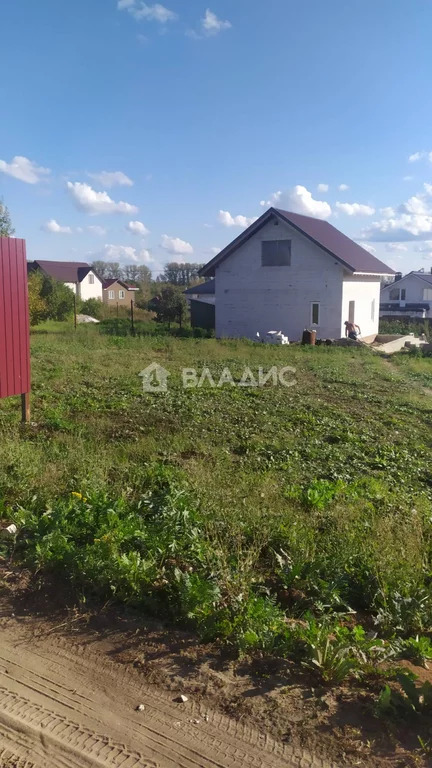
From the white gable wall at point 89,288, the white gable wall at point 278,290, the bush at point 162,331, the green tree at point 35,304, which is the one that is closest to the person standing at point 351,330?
the white gable wall at point 278,290

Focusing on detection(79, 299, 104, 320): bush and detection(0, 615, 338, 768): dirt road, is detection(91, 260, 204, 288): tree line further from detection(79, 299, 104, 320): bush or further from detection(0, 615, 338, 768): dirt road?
detection(0, 615, 338, 768): dirt road

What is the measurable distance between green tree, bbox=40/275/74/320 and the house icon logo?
73.7 ft

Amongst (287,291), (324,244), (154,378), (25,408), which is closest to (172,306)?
(287,291)

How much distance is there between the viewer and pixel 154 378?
43.3 ft

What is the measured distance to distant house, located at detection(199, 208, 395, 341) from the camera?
2592 centimetres

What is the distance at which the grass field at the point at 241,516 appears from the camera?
3232 millimetres

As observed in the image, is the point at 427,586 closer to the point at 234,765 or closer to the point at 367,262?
the point at 234,765

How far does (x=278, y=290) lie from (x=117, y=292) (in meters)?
43.5

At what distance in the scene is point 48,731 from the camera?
8.20 feet

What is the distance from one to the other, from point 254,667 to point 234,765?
603mm

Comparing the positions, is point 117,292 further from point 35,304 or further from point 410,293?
point 35,304

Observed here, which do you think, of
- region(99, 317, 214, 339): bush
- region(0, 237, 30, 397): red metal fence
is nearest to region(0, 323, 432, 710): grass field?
region(0, 237, 30, 397): red metal fence

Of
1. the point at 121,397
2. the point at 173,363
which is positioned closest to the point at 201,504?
the point at 121,397

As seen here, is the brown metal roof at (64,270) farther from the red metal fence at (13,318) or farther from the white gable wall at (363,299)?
the red metal fence at (13,318)
